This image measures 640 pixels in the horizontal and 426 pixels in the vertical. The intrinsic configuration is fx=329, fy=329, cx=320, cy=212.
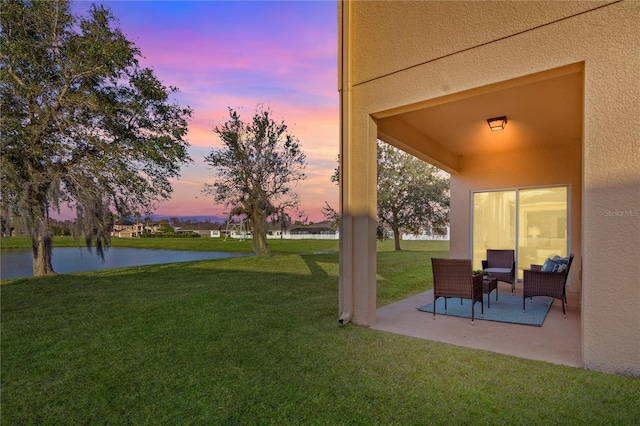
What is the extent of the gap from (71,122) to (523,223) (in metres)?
11.7

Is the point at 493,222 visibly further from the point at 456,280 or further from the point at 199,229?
the point at 199,229

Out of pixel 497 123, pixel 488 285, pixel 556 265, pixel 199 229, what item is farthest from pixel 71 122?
pixel 199 229

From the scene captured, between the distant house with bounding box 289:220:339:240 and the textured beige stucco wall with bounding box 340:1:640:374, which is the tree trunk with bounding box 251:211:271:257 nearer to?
the textured beige stucco wall with bounding box 340:1:640:374

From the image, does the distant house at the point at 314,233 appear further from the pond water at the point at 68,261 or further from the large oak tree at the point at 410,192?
the pond water at the point at 68,261

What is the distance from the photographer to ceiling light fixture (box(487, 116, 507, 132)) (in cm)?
512

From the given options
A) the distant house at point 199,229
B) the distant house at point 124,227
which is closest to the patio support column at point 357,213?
the distant house at point 124,227

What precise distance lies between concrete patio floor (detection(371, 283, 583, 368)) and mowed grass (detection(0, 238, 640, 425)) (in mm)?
281

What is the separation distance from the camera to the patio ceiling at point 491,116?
3.72 metres

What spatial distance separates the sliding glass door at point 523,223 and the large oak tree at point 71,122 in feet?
29.1

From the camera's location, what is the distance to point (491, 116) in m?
5.06

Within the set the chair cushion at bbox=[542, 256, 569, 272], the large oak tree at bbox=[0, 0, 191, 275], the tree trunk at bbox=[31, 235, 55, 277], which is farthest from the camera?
the tree trunk at bbox=[31, 235, 55, 277]

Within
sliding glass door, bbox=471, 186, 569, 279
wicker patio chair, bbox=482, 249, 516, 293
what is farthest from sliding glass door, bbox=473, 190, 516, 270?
wicker patio chair, bbox=482, 249, 516, 293

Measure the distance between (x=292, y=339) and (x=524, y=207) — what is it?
6.42 m

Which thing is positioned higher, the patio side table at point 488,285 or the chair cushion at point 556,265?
the chair cushion at point 556,265
